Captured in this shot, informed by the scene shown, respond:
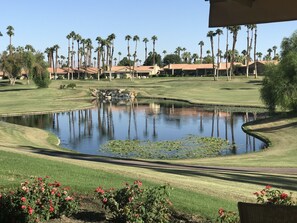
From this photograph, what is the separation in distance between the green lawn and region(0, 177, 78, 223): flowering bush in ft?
7.58

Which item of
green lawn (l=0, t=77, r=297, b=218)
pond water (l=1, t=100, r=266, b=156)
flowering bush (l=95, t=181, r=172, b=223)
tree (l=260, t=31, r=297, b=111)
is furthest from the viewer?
tree (l=260, t=31, r=297, b=111)

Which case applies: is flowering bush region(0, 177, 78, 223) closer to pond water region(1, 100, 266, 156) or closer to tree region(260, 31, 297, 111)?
pond water region(1, 100, 266, 156)

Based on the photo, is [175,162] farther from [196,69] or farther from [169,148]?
[196,69]

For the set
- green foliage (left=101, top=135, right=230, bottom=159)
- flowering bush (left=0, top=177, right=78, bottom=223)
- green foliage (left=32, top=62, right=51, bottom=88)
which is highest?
green foliage (left=32, top=62, right=51, bottom=88)

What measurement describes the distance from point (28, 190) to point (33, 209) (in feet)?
1.26

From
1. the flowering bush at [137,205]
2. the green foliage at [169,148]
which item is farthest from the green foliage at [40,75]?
the flowering bush at [137,205]

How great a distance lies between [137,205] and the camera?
7.08 metres

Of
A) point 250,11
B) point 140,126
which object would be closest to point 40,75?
point 140,126

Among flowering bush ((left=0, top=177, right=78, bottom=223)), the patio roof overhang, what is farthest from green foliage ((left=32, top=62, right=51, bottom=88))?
the patio roof overhang

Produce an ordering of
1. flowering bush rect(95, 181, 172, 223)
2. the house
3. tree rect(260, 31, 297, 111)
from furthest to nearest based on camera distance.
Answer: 1. the house
2. tree rect(260, 31, 297, 111)
3. flowering bush rect(95, 181, 172, 223)

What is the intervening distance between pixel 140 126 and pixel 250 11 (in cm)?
4491

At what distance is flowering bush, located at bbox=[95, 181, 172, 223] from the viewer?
6910 mm

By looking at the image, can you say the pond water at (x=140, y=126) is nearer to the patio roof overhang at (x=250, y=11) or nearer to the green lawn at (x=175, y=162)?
the green lawn at (x=175, y=162)

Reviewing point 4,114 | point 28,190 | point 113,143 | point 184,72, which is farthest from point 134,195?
point 184,72
